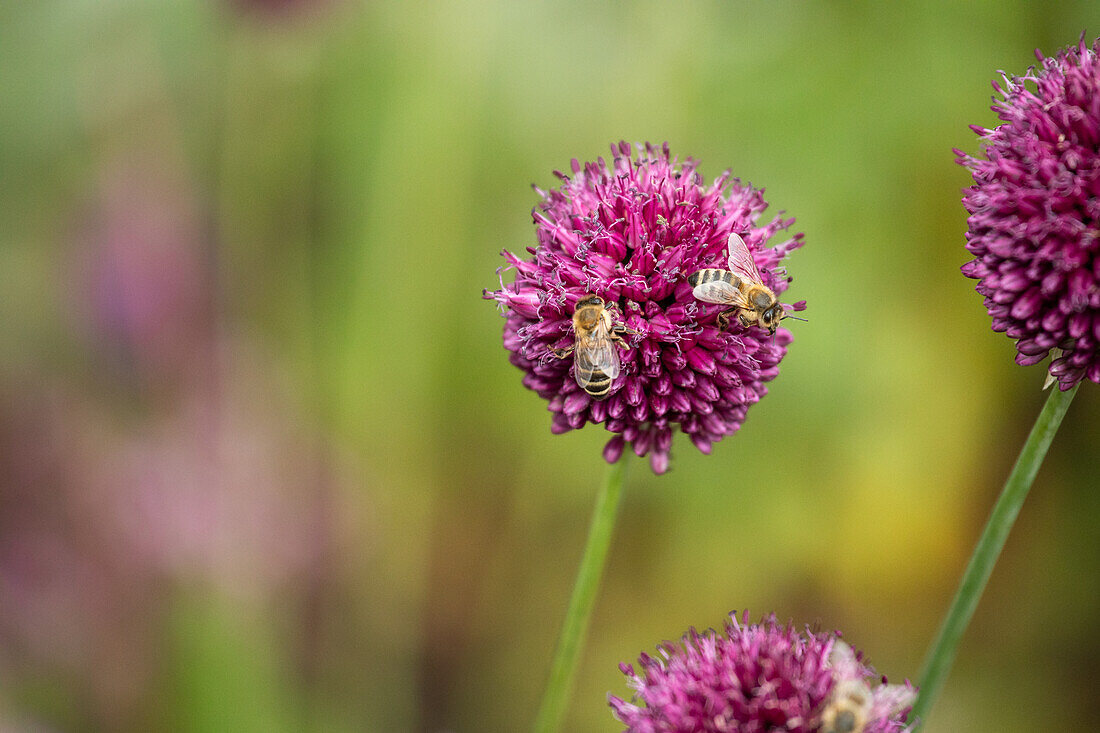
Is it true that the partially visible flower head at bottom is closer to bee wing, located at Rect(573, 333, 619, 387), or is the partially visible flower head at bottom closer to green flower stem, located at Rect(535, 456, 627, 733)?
green flower stem, located at Rect(535, 456, 627, 733)

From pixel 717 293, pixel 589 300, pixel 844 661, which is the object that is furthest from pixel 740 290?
pixel 844 661

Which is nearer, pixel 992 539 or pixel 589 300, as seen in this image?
pixel 992 539

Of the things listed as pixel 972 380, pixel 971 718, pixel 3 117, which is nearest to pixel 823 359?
pixel 972 380

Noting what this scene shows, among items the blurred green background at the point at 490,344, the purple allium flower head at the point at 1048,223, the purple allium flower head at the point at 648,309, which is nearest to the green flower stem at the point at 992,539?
the purple allium flower head at the point at 1048,223

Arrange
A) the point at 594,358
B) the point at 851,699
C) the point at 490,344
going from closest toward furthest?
the point at 851,699 < the point at 594,358 < the point at 490,344

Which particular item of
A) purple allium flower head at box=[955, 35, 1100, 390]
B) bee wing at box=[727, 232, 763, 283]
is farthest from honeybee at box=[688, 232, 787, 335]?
purple allium flower head at box=[955, 35, 1100, 390]

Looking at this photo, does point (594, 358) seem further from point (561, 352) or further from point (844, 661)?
point (844, 661)
